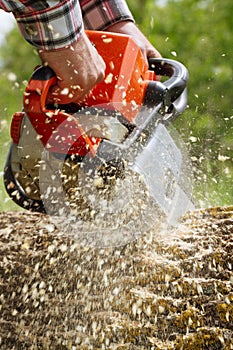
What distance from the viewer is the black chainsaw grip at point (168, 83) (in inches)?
82.9

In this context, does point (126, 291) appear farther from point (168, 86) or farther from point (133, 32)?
point (133, 32)

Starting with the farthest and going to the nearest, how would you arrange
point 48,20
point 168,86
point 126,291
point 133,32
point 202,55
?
point 202,55, point 133,32, point 168,86, point 126,291, point 48,20

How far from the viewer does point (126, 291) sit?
6.22ft

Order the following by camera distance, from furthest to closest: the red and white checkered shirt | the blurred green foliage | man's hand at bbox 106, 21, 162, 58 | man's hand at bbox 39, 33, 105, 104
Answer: the blurred green foliage
man's hand at bbox 106, 21, 162, 58
man's hand at bbox 39, 33, 105, 104
the red and white checkered shirt

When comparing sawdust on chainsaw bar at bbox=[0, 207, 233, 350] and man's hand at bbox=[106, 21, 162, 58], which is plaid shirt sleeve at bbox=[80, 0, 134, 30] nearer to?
man's hand at bbox=[106, 21, 162, 58]

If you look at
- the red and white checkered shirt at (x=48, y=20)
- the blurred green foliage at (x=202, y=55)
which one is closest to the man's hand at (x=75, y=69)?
the red and white checkered shirt at (x=48, y=20)

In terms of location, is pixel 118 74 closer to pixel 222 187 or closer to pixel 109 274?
pixel 109 274

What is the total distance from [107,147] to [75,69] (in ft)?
1.08

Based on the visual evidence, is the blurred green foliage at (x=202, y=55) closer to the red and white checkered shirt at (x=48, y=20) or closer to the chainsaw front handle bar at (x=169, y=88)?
the chainsaw front handle bar at (x=169, y=88)

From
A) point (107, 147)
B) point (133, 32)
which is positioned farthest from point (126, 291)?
point (133, 32)

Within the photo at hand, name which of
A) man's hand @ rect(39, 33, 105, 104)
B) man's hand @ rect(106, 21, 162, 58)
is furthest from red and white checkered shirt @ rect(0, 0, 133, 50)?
man's hand @ rect(106, 21, 162, 58)

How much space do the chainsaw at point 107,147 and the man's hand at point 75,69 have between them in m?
0.05

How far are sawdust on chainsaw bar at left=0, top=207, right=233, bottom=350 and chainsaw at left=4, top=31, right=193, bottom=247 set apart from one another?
14cm

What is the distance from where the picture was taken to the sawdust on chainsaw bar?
1713 mm
